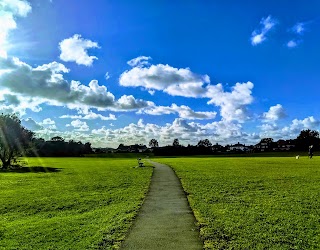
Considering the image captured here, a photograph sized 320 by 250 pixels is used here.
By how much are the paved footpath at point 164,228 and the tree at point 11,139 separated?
45108 millimetres

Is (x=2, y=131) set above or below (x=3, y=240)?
above

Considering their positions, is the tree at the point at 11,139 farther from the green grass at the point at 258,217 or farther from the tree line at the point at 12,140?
the green grass at the point at 258,217

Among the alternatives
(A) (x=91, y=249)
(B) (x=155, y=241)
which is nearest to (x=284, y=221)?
(B) (x=155, y=241)

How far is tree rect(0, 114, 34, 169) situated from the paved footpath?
45108 mm

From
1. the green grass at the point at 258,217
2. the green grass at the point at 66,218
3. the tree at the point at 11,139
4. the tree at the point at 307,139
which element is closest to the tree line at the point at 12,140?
the tree at the point at 11,139

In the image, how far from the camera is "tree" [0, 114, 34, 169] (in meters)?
55.8

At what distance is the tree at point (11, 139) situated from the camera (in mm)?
55812

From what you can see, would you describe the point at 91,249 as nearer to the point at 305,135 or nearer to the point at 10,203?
the point at 10,203

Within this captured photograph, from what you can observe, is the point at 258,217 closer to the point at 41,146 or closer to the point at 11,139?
the point at 11,139

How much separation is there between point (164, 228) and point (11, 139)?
168ft

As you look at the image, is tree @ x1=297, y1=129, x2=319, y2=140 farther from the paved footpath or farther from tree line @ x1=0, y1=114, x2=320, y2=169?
the paved footpath

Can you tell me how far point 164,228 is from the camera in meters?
11.5

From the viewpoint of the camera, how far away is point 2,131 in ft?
184

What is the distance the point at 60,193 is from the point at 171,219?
1170 cm
